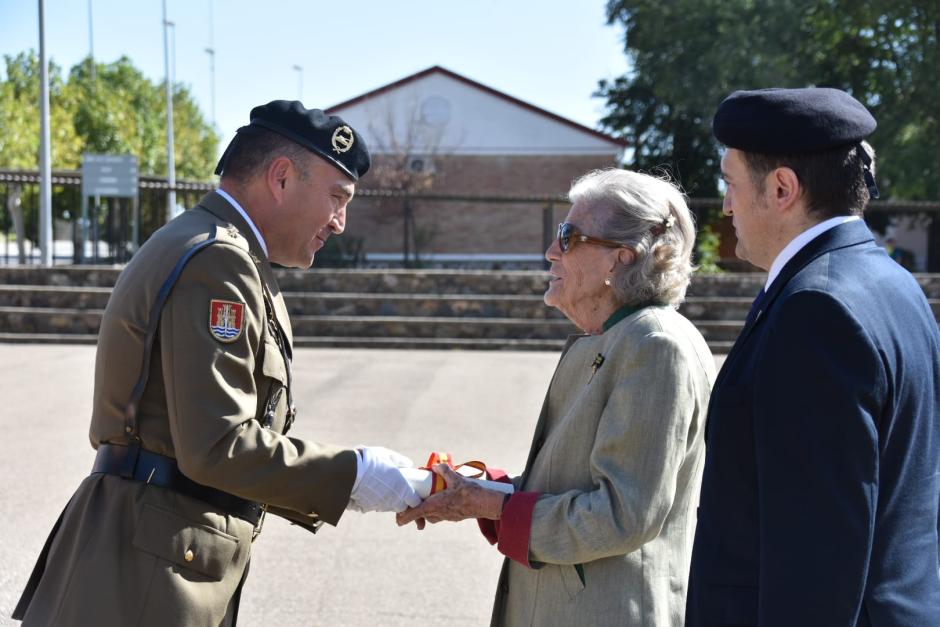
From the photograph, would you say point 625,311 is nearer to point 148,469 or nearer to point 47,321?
point 148,469

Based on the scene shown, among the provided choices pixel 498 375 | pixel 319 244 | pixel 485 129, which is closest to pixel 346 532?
pixel 319 244

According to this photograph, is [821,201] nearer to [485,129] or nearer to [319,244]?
[319,244]

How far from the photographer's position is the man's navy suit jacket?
1713 millimetres

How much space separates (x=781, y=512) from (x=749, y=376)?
269mm

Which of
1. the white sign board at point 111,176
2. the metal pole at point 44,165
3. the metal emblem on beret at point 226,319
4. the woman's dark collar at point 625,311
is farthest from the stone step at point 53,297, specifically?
the woman's dark collar at point 625,311

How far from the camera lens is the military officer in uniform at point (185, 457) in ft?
7.48

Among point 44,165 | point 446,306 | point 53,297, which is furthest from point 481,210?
point 53,297

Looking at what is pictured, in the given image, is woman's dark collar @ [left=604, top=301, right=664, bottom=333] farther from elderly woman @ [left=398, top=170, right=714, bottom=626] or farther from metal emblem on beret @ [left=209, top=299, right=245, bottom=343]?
metal emblem on beret @ [left=209, top=299, right=245, bottom=343]

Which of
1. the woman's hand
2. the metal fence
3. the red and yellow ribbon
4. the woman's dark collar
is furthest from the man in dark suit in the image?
the metal fence

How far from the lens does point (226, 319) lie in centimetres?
233

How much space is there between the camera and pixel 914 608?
1.86 metres

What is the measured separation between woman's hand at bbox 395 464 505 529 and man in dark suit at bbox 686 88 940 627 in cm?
62

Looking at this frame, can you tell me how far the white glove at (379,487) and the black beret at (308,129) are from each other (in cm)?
80

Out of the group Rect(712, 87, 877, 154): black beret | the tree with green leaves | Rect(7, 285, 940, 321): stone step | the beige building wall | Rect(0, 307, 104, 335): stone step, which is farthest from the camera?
the beige building wall
